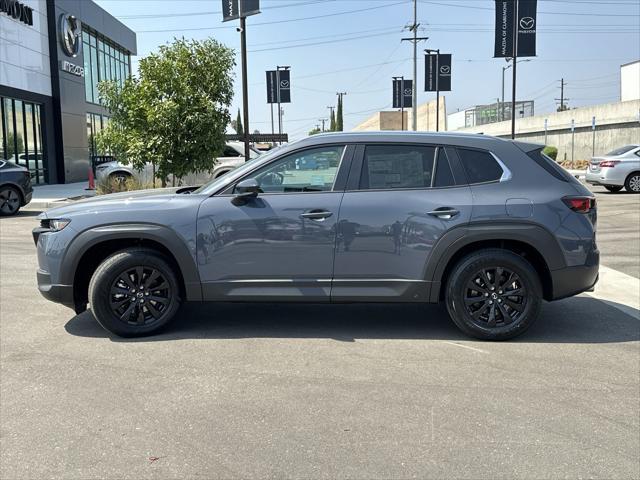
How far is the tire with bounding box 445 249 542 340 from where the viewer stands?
5141mm

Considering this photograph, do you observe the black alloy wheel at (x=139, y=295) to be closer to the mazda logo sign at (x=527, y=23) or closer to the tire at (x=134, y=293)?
the tire at (x=134, y=293)

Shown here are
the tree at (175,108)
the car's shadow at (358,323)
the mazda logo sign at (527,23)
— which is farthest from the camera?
the mazda logo sign at (527,23)

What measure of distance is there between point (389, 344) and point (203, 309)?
2.19 metres

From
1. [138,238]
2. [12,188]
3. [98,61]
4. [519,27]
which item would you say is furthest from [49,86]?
[138,238]

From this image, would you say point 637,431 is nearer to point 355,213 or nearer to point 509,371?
point 509,371

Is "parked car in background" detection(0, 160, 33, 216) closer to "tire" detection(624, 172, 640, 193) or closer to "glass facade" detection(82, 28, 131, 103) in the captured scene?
"glass facade" detection(82, 28, 131, 103)

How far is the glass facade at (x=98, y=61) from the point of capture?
109 feet

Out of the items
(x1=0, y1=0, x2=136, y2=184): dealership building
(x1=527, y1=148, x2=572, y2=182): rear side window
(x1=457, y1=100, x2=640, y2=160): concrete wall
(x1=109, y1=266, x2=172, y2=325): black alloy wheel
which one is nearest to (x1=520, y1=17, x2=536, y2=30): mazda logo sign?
(x1=457, y1=100, x2=640, y2=160): concrete wall

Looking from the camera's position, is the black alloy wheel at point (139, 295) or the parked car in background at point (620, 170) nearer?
the black alloy wheel at point (139, 295)

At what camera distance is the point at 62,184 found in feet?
92.3

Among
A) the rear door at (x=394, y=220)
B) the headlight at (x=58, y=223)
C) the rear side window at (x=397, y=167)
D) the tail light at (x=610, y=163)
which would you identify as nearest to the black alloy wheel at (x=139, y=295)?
the headlight at (x=58, y=223)

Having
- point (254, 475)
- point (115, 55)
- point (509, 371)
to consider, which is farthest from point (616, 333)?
point (115, 55)

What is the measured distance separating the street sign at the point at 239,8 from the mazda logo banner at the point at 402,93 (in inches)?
1495

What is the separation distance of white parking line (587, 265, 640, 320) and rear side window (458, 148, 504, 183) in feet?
7.38
